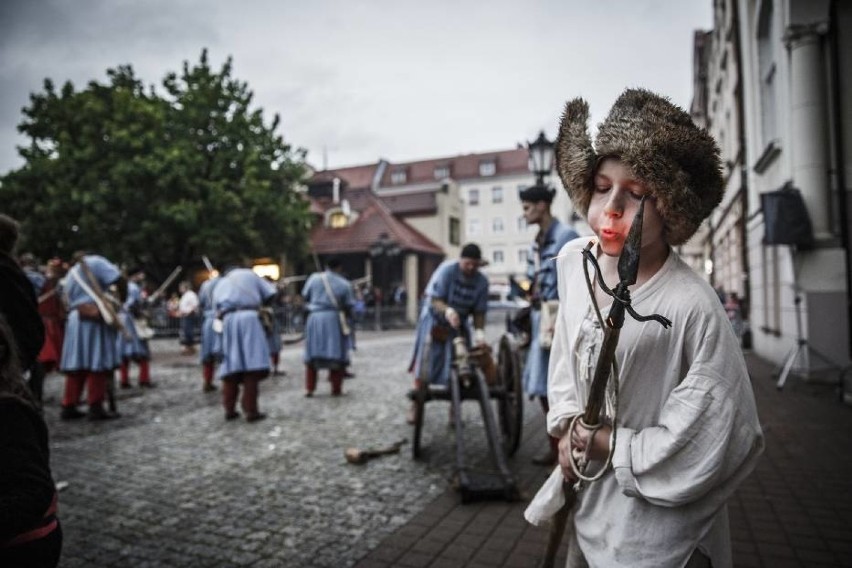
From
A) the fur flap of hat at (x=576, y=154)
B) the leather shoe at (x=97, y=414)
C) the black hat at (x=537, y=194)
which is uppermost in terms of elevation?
the black hat at (x=537, y=194)

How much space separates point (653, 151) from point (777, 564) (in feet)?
8.42

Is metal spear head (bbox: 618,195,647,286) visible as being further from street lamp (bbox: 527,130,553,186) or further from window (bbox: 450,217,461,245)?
window (bbox: 450,217,461,245)

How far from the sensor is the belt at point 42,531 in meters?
1.58

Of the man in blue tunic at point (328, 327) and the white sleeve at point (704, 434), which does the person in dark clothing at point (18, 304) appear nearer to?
the white sleeve at point (704, 434)

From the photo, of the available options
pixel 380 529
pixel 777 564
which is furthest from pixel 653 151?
pixel 380 529

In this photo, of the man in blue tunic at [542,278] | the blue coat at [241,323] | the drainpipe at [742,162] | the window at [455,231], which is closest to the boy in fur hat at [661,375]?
the man in blue tunic at [542,278]

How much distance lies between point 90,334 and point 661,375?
22.1ft

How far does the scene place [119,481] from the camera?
4.20 m

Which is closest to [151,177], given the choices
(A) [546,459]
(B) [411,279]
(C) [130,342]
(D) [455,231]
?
(B) [411,279]

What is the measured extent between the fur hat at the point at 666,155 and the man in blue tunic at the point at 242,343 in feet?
18.1

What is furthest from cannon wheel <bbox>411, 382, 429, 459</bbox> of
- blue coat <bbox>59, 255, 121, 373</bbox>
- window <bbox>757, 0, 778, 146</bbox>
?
window <bbox>757, 0, 778, 146</bbox>

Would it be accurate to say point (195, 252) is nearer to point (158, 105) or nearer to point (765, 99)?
point (158, 105)

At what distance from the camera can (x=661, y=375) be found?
4.21 ft

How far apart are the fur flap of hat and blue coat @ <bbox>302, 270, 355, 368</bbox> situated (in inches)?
259
